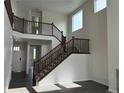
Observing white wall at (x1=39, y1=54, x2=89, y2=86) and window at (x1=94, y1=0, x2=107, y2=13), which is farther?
window at (x1=94, y1=0, x2=107, y2=13)

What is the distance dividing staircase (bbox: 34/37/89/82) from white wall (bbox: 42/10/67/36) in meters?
2.89

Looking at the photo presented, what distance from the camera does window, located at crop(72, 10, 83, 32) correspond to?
9383 millimetres

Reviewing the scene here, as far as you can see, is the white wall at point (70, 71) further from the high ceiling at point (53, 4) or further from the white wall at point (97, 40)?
the high ceiling at point (53, 4)

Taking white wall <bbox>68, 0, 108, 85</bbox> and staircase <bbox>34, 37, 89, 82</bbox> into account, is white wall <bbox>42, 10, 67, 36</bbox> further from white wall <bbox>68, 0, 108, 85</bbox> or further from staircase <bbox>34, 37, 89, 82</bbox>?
white wall <bbox>68, 0, 108, 85</bbox>

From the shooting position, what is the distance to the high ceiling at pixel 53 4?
8641 millimetres

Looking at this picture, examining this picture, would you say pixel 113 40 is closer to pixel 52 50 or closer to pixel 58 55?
pixel 58 55

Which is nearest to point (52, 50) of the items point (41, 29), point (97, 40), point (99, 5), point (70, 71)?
point (70, 71)

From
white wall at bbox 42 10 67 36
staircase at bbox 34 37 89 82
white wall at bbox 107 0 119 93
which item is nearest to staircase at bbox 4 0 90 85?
staircase at bbox 34 37 89 82

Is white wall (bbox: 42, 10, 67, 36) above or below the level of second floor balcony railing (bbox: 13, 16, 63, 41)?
above

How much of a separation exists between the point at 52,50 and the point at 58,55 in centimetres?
67

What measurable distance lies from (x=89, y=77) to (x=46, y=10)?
6620 mm

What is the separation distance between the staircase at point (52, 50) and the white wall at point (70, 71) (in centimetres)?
23

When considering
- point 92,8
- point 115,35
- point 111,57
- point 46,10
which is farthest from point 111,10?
point 46,10
